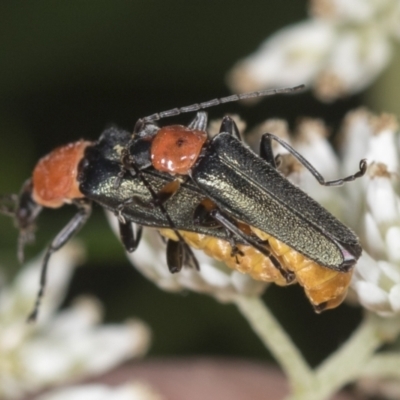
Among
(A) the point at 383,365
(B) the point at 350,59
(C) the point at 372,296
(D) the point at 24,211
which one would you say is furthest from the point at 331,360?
(B) the point at 350,59

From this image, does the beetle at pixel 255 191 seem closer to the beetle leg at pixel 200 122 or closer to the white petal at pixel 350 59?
the beetle leg at pixel 200 122

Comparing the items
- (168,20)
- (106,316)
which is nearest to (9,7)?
(168,20)

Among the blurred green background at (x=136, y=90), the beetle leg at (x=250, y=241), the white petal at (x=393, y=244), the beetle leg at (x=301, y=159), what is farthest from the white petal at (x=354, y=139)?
the blurred green background at (x=136, y=90)

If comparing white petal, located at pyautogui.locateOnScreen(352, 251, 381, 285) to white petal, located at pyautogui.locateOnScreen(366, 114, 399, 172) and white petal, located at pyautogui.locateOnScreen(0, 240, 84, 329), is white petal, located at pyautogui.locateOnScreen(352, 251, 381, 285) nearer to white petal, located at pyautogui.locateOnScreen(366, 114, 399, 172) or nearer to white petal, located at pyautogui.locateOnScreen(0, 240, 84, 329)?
white petal, located at pyautogui.locateOnScreen(366, 114, 399, 172)

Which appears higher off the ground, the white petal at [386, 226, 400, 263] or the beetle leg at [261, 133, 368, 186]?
the beetle leg at [261, 133, 368, 186]

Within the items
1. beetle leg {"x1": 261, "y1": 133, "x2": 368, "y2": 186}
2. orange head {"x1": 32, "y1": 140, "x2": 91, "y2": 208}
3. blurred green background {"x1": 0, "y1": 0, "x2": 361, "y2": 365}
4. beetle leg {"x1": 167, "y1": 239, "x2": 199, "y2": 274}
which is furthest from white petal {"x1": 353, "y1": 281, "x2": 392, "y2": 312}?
blurred green background {"x1": 0, "y1": 0, "x2": 361, "y2": 365}

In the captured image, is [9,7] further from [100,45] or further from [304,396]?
[304,396]

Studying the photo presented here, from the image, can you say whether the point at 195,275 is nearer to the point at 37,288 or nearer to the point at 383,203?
the point at 383,203

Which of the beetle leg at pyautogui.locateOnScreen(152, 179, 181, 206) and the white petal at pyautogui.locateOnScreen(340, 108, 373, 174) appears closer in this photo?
the beetle leg at pyautogui.locateOnScreen(152, 179, 181, 206)
